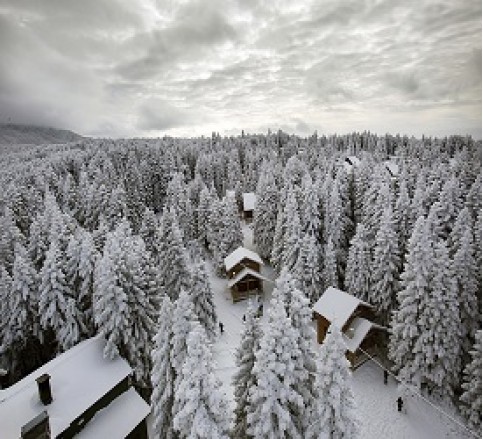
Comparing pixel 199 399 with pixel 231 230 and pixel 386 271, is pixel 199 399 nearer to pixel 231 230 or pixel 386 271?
pixel 386 271

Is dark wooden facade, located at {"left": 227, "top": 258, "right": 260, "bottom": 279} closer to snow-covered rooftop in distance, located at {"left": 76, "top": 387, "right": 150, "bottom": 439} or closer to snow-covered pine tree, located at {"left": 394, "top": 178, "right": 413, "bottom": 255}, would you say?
snow-covered pine tree, located at {"left": 394, "top": 178, "right": 413, "bottom": 255}

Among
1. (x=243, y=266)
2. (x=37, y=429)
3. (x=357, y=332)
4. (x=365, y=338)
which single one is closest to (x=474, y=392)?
(x=357, y=332)

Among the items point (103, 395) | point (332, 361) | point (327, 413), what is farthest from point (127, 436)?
point (332, 361)

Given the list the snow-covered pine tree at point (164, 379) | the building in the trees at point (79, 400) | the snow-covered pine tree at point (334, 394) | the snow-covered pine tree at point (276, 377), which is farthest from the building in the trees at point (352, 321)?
the building in the trees at point (79, 400)

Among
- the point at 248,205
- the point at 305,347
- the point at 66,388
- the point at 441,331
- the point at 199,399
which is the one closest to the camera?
the point at 199,399

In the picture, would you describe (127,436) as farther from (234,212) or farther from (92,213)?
(92,213)
